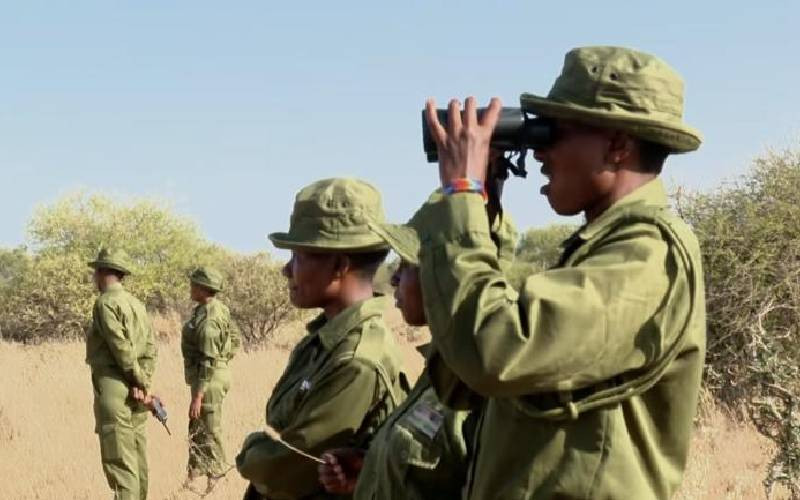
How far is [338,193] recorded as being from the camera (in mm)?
3605

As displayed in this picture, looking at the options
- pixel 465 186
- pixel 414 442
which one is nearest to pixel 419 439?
pixel 414 442

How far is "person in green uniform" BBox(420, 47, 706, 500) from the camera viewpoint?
200 centimetres

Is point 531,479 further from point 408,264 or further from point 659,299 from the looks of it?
point 408,264

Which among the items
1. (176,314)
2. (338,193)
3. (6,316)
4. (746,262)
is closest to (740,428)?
(746,262)

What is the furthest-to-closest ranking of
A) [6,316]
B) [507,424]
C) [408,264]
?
[6,316] → [408,264] → [507,424]

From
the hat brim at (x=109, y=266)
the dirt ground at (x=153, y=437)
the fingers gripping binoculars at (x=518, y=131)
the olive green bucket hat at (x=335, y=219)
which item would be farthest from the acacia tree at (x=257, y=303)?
the fingers gripping binoculars at (x=518, y=131)

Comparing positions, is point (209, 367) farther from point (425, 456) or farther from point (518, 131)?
point (518, 131)

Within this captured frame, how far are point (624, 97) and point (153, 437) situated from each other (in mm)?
10412

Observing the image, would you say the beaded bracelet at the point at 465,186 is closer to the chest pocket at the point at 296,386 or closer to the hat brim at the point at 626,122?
the hat brim at the point at 626,122

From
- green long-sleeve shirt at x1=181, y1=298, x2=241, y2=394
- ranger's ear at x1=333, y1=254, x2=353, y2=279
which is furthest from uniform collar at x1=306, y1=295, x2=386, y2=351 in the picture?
green long-sleeve shirt at x1=181, y1=298, x2=241, y2=394

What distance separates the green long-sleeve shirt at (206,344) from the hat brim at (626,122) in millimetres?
8807

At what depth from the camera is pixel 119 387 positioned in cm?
904

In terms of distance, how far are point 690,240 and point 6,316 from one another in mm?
29477

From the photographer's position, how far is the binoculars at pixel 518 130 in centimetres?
227
